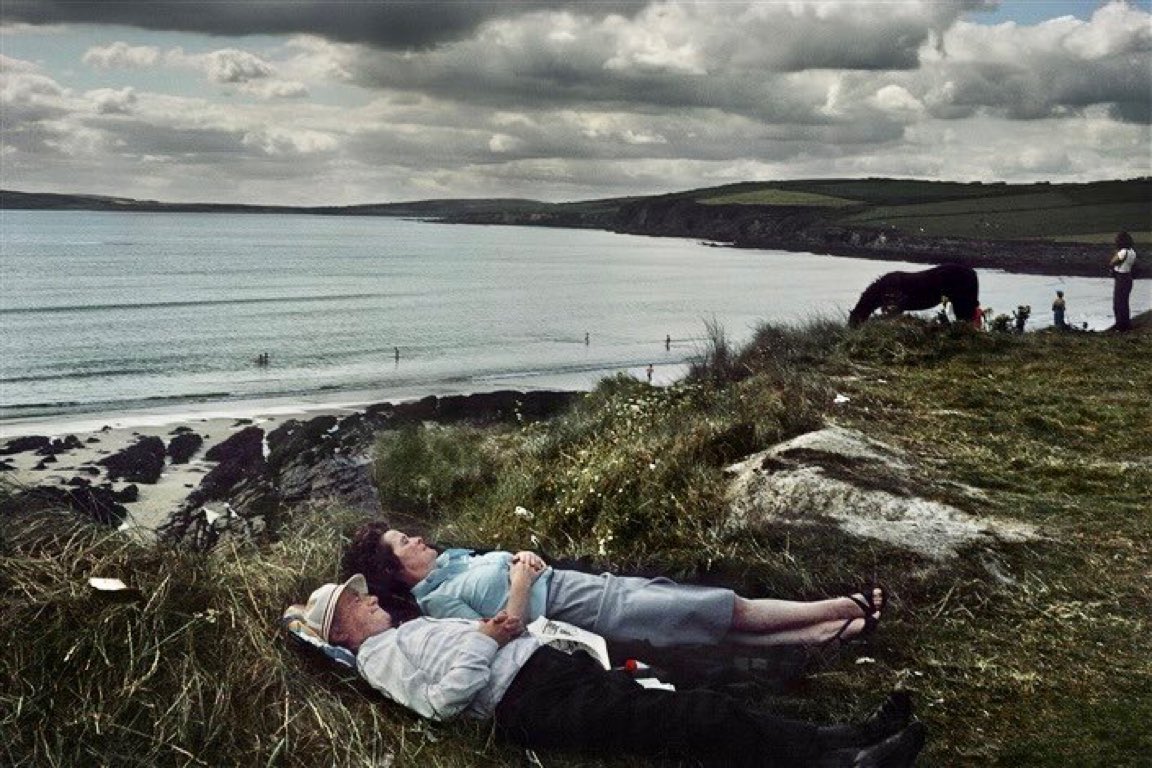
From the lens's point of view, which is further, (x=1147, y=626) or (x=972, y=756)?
(x=1147, y=626)

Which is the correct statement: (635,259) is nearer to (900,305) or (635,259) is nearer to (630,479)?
(900,305)

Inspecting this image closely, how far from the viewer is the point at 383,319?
6344 cm

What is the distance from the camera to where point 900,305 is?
1666cm

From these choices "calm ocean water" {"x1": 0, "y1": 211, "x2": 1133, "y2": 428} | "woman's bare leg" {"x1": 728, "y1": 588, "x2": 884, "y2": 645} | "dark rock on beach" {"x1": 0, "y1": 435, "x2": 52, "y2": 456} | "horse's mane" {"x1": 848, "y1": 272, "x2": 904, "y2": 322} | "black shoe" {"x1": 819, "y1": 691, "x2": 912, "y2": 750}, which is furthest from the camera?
"calm ocean water" {"x1": 0, "y1": 211, "x2": 1133, "y2": 428}

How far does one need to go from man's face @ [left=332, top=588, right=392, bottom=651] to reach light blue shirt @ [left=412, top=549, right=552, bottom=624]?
0.81 feet

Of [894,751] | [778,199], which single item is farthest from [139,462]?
[778,199]

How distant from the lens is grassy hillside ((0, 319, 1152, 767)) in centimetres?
511

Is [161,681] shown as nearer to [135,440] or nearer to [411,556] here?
[411,556]

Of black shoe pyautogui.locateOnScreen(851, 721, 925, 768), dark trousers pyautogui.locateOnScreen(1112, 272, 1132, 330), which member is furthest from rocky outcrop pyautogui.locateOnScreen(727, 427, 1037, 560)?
dark trousers pyautogui.locateOnScreen(1112, 272, 1132, 330)

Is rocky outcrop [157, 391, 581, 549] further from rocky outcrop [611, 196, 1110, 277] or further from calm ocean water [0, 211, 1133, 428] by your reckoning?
rocky outcrop [611, 196, 1110, 277]

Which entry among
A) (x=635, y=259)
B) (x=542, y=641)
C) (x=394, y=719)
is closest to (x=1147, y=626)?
(x=542, y=641)

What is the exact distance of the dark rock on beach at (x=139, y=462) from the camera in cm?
2339

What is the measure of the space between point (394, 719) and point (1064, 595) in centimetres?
419

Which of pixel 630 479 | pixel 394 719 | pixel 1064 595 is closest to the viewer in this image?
pixel 394 719
